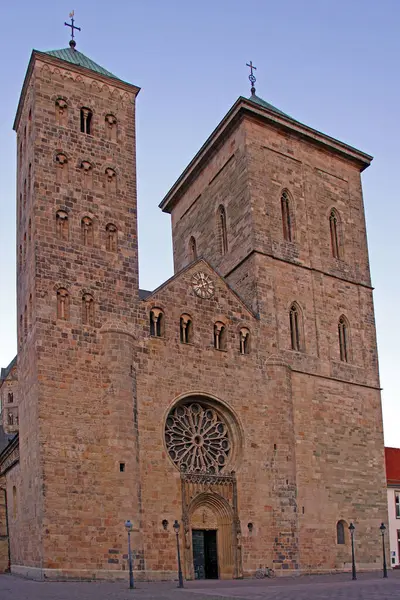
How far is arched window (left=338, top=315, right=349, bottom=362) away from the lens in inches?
1396

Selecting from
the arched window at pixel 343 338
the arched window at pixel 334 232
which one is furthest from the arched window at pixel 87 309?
the arched window at pixel 334 232

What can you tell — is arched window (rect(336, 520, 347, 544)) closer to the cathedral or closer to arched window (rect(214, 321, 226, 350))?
the cathedral

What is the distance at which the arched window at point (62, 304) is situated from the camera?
89.7 feet

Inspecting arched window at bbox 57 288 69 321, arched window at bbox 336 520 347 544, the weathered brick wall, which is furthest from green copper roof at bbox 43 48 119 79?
arched window at bbox 336 520 347 544

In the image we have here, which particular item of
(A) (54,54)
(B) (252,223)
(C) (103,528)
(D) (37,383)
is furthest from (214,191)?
(C) (103,528)

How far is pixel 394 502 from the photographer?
47.5 metres

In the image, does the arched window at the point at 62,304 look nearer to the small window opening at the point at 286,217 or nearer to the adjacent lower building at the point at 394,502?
the small window opening at the point at 286,217

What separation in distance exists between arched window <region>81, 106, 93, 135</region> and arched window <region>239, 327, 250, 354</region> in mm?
9783

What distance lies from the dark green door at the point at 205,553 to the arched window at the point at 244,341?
276 inches

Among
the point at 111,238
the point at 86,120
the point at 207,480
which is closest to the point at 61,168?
the point at 86,120

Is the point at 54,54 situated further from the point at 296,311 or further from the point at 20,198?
the point at 296,311

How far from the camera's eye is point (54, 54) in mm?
31391

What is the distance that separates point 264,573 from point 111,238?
43.7ft

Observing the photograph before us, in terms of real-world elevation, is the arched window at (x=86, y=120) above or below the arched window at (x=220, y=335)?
above
